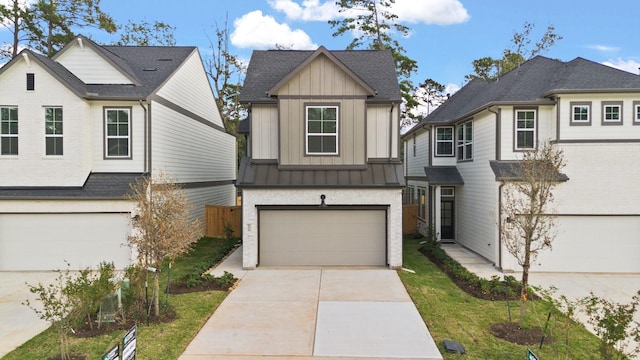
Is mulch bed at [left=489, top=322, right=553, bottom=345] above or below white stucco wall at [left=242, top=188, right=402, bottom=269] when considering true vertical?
below

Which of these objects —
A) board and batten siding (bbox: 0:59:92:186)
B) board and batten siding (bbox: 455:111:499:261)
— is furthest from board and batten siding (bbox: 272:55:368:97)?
board and batten siding (bbox: 0:59:92:186)

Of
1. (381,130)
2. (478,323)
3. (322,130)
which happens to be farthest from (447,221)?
(478,323)

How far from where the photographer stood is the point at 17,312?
30.3 ft

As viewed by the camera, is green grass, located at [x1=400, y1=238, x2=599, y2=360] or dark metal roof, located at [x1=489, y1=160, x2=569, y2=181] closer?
green grass, located at [x1=400, y1=238, x2=599, y2=360]

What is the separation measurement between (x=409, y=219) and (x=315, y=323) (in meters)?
13.3

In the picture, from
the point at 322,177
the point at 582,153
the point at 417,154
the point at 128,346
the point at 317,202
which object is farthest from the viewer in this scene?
the point at 417,154

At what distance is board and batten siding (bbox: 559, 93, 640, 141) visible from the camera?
42.2 feet

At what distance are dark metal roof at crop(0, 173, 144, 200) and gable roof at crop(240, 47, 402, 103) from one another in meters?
5.06

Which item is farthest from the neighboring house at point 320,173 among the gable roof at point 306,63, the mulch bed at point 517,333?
the mulch bed at point 517,333

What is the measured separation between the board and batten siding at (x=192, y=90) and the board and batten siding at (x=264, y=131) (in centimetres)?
384

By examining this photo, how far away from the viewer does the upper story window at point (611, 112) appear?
42.4ft

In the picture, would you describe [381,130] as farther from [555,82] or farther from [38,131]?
[38,131]

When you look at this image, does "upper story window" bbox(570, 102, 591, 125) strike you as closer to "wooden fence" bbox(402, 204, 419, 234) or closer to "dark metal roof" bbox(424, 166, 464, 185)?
"dark metal roof" bbox(424, 166, 464, 185)

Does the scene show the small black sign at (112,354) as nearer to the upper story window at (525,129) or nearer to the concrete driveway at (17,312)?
the concrete driveway at (17,312)
